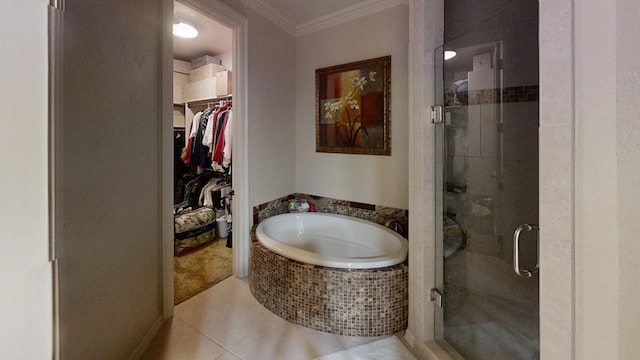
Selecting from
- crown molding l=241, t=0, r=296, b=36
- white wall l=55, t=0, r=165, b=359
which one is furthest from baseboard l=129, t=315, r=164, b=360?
crown molding l=241, t=0, r=296, b=36

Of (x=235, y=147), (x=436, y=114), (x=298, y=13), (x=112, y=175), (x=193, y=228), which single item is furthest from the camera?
(x=193, y=228)

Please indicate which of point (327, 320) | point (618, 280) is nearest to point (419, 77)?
point (618, 280)

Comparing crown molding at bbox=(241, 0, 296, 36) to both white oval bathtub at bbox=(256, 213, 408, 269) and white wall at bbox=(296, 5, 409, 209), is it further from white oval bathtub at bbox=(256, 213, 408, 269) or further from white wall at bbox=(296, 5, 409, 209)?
white oval bathtub at bbox=(256, 213, 408, 269)

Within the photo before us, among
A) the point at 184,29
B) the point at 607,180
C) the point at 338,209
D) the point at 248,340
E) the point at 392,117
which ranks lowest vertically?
the point at 248,340

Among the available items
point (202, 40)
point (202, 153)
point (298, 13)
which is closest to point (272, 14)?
point (298, 13)

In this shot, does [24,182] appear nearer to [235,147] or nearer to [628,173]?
[628,173]

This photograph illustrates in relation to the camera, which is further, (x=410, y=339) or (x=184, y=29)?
(x=184, y=29)

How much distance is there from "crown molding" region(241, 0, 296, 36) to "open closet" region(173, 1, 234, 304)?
1.16 feet

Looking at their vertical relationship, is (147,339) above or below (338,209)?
below

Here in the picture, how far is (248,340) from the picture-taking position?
66.9 inches

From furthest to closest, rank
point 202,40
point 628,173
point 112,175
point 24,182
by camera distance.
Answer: point 202,40 < point 112,175 < point 628,173 < point 24,182

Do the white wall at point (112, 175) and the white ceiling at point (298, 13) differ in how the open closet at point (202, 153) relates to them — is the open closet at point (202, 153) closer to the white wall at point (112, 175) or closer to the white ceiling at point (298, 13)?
the white ceiling at point (298, 13)

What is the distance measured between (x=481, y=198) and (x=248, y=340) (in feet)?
5.25

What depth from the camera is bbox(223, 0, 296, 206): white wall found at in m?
2.50
